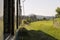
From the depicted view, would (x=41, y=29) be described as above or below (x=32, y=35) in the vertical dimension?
above

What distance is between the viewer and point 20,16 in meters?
3.45

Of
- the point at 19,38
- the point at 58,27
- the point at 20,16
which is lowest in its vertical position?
the point at 19,38

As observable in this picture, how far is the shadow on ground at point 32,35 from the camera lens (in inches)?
133

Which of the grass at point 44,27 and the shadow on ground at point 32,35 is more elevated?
the grass at point 44,27

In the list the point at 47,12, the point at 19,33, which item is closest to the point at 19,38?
the point at 19,33

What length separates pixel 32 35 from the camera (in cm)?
343

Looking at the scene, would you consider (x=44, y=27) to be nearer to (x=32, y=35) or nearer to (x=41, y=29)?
(x=41, y=29)

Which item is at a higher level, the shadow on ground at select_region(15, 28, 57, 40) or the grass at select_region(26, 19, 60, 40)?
the grass at select_region(26, 19, 60, 40)

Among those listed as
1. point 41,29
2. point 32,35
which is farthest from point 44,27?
point 32,35

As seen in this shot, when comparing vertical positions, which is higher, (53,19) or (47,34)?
(53,19)

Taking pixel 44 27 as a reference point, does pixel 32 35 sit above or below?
below

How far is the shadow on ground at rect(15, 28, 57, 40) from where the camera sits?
3374 millimetres

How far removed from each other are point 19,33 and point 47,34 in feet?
2.07

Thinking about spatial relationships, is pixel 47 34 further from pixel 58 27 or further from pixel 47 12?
pixel 47 12
